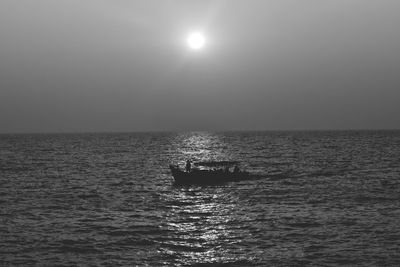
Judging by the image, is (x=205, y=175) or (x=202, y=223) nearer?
(x=202, y=223)

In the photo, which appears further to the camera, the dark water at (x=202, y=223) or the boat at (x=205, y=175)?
the boat at (x=205, y=175)

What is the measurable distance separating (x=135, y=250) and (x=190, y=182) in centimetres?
3135

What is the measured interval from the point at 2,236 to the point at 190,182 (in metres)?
30.1

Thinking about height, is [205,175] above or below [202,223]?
above

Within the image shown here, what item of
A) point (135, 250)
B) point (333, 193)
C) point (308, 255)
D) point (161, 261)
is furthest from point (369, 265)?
point (333, 193)

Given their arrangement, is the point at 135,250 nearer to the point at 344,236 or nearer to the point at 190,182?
the point at 344,236

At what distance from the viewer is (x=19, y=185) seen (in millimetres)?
61469

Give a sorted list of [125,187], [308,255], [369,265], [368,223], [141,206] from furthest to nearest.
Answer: [125,187]
[141,206]
[368,223]
[308,255]
[369,265]

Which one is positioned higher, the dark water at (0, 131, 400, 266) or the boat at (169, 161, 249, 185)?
the boat at (169, 161, 249, 185)

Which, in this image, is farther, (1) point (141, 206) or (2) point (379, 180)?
(2) point (379, 180)

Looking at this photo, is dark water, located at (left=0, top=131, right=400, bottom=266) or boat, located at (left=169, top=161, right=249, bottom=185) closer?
dark water, located at (left=0, top=131, right=400, bottom=266)

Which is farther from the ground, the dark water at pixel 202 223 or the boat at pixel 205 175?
the boat at pixel 205 175

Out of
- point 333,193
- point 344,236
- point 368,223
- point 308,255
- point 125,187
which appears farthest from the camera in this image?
point 125,187

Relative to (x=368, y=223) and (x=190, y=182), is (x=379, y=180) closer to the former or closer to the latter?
(x=190, y=182)
